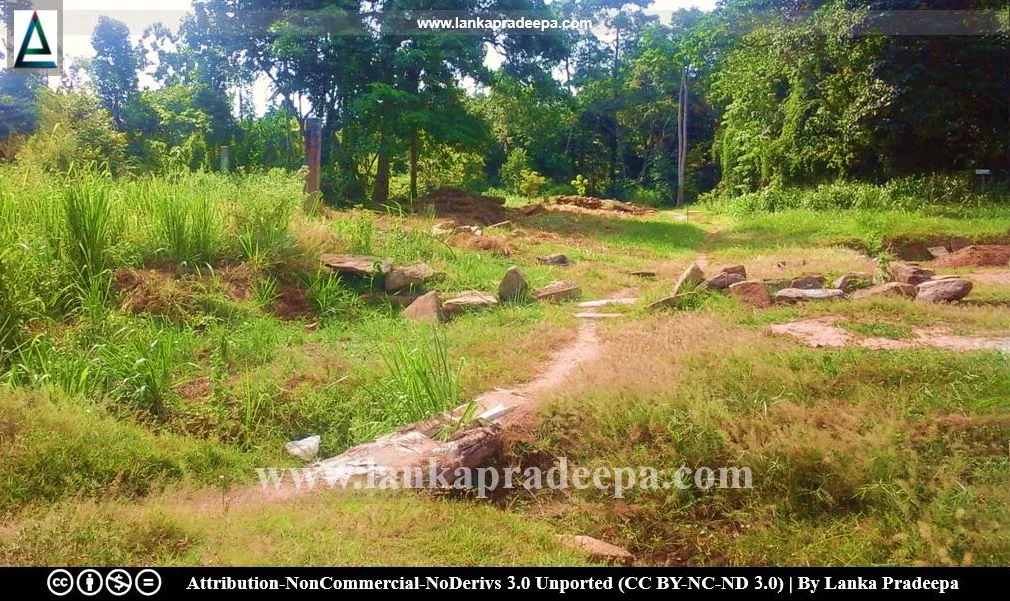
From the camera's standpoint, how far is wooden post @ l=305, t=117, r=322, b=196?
10344 mm

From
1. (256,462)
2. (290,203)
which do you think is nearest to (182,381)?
(256,462)

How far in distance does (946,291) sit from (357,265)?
5.20 metres

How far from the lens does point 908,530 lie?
126 inches

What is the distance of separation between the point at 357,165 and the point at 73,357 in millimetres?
10211

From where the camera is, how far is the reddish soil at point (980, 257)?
7566 millimetres

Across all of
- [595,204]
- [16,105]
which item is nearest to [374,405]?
[16,105]

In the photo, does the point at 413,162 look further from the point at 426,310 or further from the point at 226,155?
the point at 426,310

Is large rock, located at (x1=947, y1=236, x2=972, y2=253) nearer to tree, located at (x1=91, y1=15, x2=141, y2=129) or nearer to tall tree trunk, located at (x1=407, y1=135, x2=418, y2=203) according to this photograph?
tall tree trunk, located at (x1=407, y1=135, x2=418, y2=203)

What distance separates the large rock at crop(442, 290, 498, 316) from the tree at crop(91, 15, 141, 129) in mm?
5550
